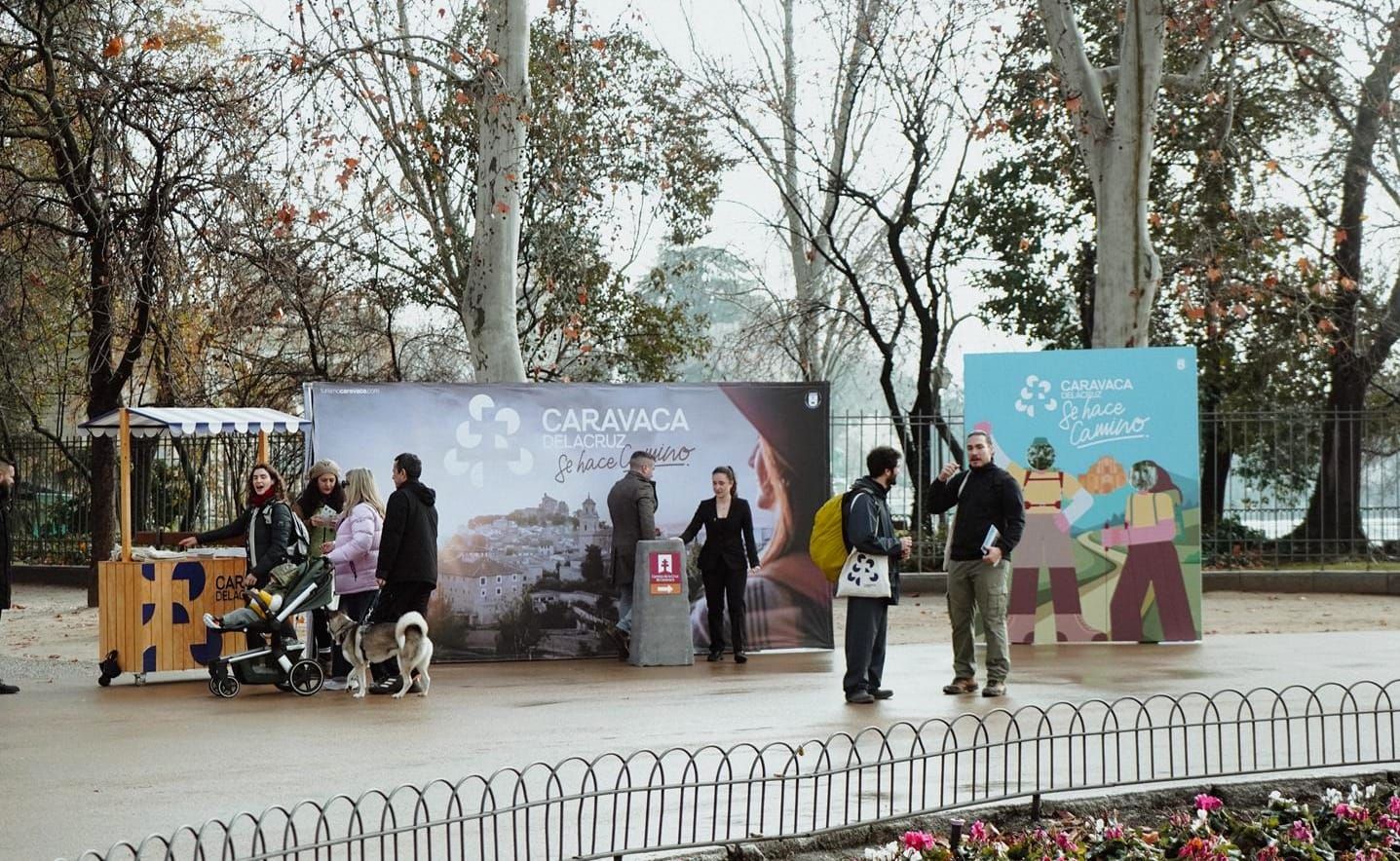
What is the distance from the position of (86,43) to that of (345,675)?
9.59 metres

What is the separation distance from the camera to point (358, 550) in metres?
12.0

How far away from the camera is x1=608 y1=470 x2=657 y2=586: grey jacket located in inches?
531

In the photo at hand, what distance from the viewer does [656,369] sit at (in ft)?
96.2

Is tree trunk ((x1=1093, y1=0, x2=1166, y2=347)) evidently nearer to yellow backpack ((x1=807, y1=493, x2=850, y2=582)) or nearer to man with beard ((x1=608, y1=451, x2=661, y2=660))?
man with beard ((x1=608, y1=451, x2=661, y2=660))

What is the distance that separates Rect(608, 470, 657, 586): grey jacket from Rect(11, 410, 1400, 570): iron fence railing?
742 cm

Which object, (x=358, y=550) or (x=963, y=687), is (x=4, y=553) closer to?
(x=358, y=550)

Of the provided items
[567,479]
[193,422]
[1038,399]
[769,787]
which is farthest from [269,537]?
[1038,399]

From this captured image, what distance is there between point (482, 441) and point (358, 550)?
1.91 metres

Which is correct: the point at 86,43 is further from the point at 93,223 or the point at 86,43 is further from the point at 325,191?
the point at 325,191

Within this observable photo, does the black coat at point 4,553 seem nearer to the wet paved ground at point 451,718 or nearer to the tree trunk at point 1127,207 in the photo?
the wet paved ground at point 451,718

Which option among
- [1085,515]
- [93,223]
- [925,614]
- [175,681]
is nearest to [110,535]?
[93,223]

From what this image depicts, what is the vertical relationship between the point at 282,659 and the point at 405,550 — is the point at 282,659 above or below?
below

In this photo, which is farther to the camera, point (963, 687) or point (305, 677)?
point (305, 677)

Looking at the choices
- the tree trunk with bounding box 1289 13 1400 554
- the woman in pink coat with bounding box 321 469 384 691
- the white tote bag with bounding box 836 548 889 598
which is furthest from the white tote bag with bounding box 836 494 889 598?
the tree trunk with bounding box 1289 13 1400 554
